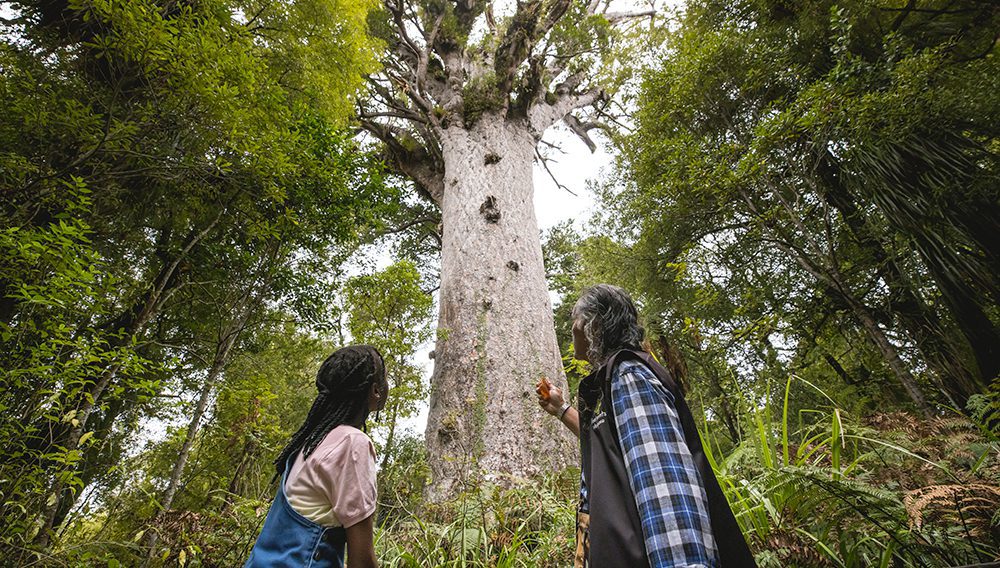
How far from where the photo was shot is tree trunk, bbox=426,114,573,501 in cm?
296

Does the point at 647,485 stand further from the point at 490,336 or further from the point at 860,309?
the point at 860,309

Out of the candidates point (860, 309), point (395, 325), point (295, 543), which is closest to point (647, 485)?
point (295, 543)

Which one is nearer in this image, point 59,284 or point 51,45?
point 59,284

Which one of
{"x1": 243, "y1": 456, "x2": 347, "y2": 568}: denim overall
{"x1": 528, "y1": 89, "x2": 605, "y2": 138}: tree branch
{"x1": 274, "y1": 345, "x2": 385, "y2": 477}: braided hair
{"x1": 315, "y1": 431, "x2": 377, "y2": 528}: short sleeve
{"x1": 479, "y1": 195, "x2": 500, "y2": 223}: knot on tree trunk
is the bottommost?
{"x1": 243, "y1": 456, "x2": 347, "y2": 568}: denim overall

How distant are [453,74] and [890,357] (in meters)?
6.82

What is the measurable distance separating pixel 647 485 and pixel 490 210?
3.87 meters

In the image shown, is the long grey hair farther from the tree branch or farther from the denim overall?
the tree branch

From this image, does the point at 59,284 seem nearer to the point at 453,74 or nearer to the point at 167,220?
the point at 167,220

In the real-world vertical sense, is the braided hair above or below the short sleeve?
above

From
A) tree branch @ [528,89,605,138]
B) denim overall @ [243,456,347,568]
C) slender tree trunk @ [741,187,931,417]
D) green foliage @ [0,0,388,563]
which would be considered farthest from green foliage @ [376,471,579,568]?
tree branch @ [528,89,605,138]

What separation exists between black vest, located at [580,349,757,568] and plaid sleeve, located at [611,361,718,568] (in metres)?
0.03

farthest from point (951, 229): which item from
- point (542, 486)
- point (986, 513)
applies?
point (542, 486)

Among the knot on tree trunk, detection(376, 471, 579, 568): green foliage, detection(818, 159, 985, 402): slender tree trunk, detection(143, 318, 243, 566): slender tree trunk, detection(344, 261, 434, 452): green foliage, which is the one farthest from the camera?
the knot on tree trunk

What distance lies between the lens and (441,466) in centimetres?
291
